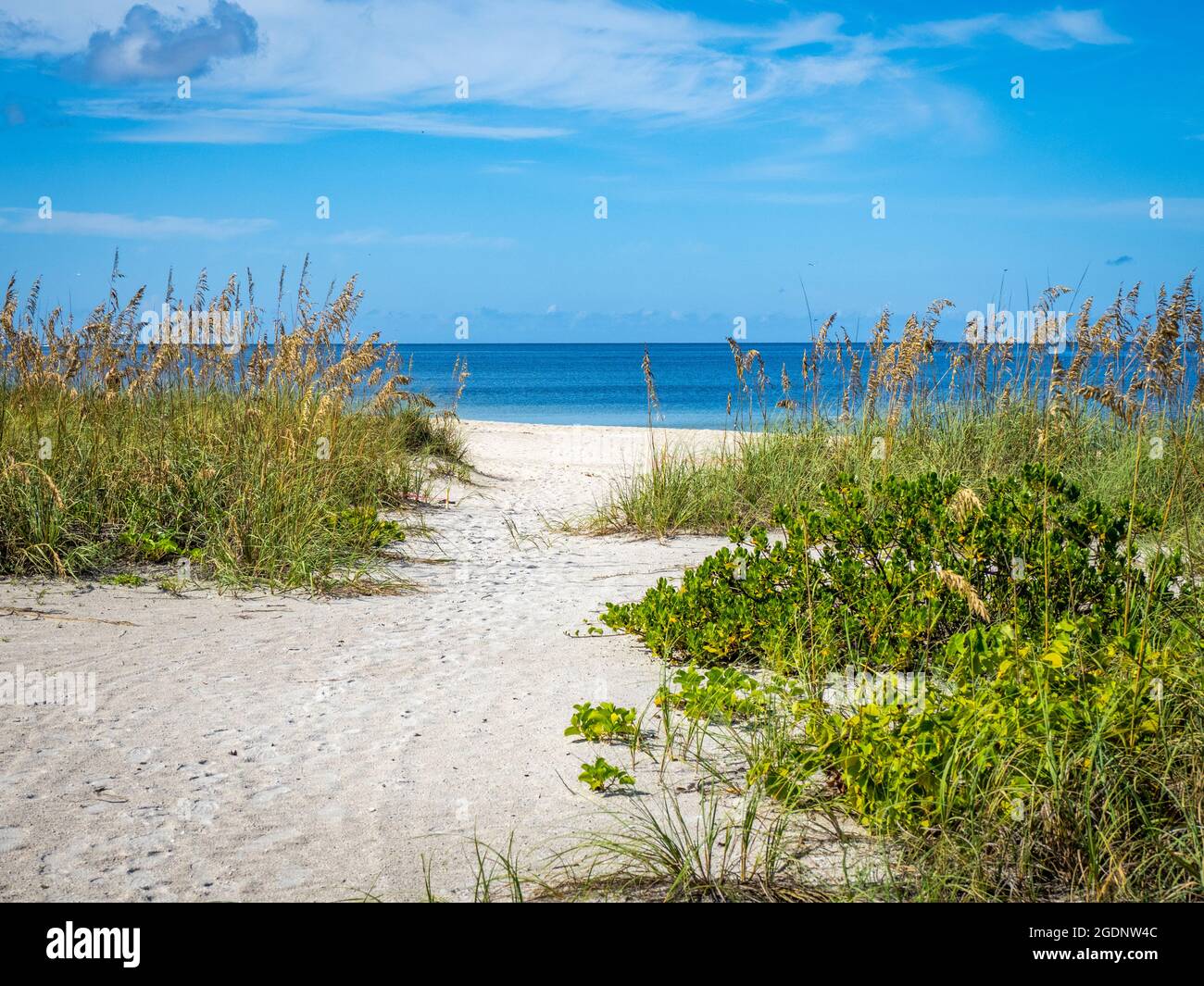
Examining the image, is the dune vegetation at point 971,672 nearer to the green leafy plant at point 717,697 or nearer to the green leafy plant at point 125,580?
the green leafy plant at point 717,697

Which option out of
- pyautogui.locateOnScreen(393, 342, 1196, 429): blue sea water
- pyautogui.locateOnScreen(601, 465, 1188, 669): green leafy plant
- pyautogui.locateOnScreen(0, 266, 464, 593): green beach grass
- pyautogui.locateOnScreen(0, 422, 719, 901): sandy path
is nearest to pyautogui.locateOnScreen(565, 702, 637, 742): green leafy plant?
pyautogui.locateOnScreen(0, 422, 719, 901): sandy path

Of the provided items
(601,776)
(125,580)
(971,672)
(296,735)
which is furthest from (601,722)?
(125,580)

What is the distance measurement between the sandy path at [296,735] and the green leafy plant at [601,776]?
0.27 ft

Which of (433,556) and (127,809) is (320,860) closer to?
(127,809)

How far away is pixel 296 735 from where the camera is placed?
3.69 meters

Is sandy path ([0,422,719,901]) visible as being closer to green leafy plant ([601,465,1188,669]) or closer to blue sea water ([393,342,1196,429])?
green leafy plant ([601,465,1188,669])

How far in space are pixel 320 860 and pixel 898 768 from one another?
5.59 feet

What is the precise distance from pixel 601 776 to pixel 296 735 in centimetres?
135

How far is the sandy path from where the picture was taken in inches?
108

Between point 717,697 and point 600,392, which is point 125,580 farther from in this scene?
point 600,392

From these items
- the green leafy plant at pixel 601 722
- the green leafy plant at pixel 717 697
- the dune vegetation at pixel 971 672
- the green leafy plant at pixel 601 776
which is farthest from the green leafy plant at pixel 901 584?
the green leafy plant at pixel 601 776

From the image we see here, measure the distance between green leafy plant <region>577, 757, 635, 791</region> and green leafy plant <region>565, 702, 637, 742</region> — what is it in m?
0.30
